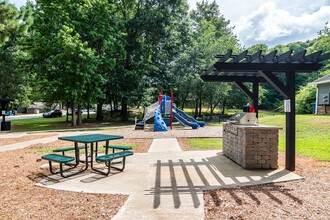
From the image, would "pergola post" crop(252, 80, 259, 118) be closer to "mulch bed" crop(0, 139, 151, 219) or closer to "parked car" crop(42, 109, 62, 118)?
"mulch bed" crop(0, 139, 151, 219)

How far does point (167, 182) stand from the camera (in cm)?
484

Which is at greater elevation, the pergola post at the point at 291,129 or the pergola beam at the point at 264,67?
the pergola beam at the point at 264,67

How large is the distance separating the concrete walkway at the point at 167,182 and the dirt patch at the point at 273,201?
0.73ft

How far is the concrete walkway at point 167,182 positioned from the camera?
3.54 metres

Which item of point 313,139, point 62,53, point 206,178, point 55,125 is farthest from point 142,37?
point 206,178

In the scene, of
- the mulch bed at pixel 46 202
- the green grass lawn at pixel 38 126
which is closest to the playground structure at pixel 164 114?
the green grass lawn at pixel 38 126

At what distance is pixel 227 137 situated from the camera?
731cm

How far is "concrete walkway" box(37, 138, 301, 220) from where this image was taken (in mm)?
3535

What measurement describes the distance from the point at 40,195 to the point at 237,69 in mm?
4720

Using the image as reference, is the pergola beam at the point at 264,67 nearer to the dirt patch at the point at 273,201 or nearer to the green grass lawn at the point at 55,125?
the dirt patch at the point at 273,201

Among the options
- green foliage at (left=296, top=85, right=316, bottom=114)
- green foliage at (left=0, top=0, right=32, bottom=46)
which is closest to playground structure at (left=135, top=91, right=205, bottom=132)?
green foliage at (left=0, top=0, right=32, bottom=46)

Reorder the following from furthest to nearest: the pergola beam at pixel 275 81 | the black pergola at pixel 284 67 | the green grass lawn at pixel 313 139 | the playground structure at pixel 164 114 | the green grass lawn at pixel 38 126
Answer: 1. the green grass lawn at pixel 38 126
2. the playground structure at pixel 164 114
3. the green grass lawn at pixel 313 139
4. the pergola beam at pixel 275 81
5. the black pergola at pixel 284 67

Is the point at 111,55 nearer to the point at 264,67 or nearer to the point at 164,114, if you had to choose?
the point at 164,114

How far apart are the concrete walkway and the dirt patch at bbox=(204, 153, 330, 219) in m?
0.22
